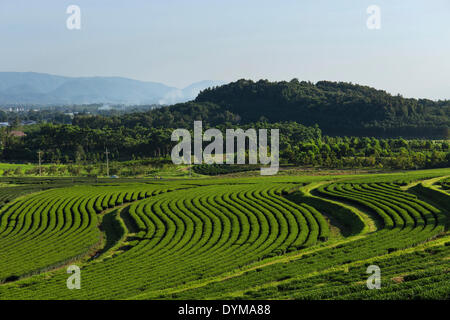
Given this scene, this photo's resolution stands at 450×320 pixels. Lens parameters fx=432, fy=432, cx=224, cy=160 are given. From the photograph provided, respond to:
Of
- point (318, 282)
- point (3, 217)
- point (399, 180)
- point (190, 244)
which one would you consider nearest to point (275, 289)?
point (318, 282)

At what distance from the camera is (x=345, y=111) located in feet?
523

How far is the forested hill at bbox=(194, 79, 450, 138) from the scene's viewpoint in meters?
137

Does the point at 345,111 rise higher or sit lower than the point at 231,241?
higher

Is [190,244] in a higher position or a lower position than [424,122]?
lower

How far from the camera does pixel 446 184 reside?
167ft

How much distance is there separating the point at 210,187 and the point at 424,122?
102 m
